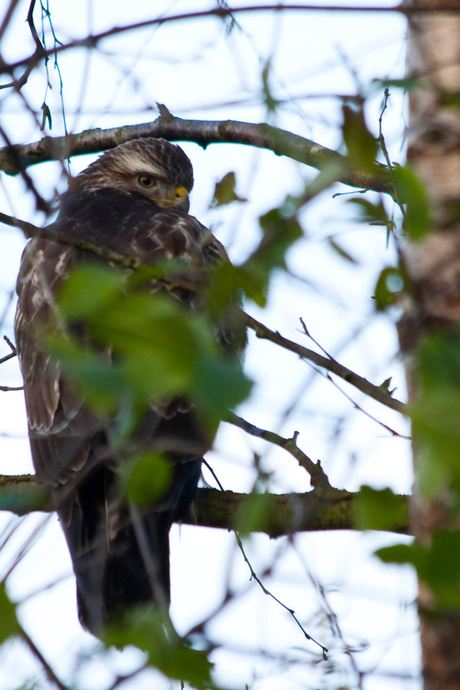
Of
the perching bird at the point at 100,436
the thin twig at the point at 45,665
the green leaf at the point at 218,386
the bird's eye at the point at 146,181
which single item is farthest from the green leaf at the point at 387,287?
the bird's eye at the point at 146,181

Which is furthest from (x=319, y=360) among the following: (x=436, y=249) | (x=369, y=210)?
(x=369, y=210)

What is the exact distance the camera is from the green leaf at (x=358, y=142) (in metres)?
1.06

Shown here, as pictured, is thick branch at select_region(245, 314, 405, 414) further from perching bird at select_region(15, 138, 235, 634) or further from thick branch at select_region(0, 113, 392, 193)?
thick branch at select_region(0, 113, 392, 193)

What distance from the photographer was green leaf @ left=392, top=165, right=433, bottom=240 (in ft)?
3.34

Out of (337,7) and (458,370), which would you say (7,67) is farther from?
(458,370)

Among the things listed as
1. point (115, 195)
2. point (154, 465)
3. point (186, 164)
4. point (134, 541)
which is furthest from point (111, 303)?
point (186, 164)

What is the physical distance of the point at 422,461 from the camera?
0.89m

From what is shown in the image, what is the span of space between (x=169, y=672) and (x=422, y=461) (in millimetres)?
394

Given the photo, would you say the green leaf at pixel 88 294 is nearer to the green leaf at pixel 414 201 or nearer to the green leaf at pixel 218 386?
the green leaf at pixel 218 386

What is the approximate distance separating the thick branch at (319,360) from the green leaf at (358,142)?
452 mm

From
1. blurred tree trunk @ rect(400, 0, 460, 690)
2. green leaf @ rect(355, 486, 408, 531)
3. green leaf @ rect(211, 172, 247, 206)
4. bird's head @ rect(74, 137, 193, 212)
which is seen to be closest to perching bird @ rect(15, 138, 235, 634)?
green leaf @ rect(211, 172, 247, 206)

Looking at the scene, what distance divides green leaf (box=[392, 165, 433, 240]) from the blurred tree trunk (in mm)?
74

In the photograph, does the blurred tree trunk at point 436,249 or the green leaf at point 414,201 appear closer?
the green leaf at point 414,201

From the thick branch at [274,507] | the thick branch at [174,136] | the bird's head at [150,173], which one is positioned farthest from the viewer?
the bird's head at [150,173]
